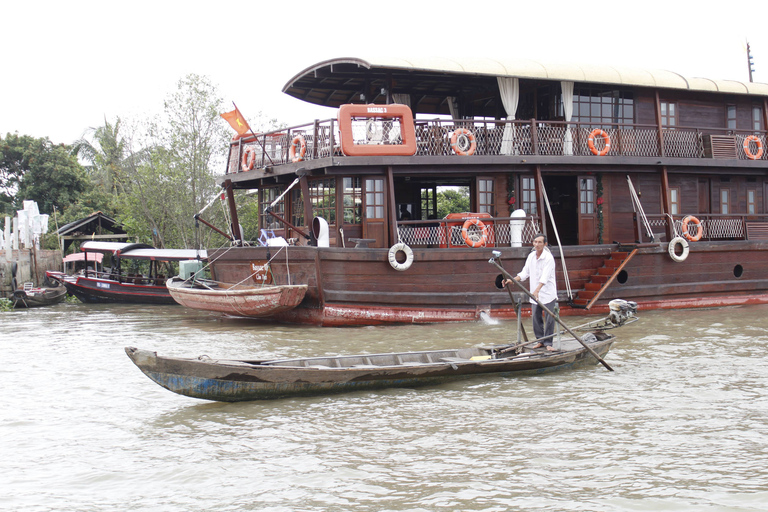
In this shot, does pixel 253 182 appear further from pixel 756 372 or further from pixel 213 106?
pixel 756 372

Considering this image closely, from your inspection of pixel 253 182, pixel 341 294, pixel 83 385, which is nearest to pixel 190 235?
pixel 253 182

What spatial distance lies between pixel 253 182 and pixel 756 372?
11.9m

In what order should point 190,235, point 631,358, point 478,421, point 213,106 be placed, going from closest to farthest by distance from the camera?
point 478,421
point 631,358
point 213,106
point 190,235

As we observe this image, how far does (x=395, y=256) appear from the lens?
42.2ft

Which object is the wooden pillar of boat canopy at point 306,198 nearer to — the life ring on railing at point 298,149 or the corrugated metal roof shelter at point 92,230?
the life ring on railing at point 298,149

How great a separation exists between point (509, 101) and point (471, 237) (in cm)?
326

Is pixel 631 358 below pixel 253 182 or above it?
below

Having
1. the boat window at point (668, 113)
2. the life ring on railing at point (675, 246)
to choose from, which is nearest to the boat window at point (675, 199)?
the boat window at point (668, 113)

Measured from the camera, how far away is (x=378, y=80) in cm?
1564

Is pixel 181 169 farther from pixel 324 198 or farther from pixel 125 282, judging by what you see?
pixel 324 198

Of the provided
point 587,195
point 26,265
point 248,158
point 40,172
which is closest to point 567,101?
point 587,195

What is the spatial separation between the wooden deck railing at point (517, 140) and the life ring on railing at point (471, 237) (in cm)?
147

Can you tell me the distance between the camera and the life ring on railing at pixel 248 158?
627 inches

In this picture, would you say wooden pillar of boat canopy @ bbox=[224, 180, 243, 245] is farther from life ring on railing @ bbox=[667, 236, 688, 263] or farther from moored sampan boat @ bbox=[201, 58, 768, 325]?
life ring on railing @ bbox=[667, 236, 688, 263]
